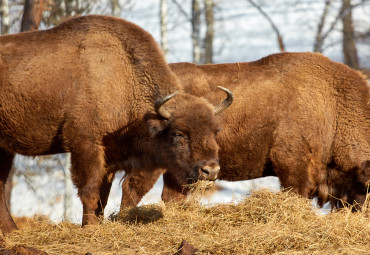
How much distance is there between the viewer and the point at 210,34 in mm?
17109

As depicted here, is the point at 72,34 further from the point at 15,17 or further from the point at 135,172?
the point at 15,17

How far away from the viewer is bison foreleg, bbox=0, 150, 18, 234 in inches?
265

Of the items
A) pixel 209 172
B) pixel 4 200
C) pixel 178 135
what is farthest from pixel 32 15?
pixel 209 172

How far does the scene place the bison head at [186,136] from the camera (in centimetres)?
594

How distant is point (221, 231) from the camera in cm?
531

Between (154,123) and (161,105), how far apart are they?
278 millimetres

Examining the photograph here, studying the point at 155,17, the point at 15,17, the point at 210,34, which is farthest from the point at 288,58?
the point at 155,17

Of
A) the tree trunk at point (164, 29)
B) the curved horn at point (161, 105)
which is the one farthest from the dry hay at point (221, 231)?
the tree trunk at point (164, 29)

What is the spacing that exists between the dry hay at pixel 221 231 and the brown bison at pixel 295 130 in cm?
117

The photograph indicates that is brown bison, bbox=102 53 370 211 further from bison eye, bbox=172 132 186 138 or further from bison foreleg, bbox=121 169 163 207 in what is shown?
bison eye, bbox=172 132 186 138

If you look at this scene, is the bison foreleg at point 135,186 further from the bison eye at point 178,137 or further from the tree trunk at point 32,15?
the tree trunk at point 32,15

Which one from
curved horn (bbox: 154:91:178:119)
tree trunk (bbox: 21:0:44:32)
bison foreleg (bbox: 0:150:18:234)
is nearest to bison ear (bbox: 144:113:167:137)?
curved horn (bbox: 154:91:178:119)

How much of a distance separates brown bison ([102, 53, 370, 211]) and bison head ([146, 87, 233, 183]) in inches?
33.6

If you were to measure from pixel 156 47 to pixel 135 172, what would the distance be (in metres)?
1.71
